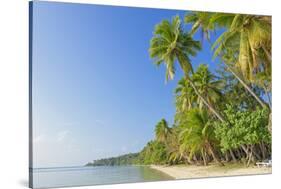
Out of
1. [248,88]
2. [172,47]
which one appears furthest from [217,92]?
[172,47]

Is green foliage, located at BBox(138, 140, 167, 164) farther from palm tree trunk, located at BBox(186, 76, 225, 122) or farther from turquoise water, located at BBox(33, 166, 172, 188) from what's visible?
palm tree trunk, located at BBox(186, 76, 225, 122)

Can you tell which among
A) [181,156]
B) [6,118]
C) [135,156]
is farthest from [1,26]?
[181,156]

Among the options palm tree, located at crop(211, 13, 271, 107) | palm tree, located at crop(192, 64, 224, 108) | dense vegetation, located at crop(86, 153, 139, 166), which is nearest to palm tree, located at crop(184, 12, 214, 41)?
palm tree, located at crop(211, 13, 271, 107)

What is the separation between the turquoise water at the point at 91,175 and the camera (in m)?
9.48

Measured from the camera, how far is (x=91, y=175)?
32.5 ft

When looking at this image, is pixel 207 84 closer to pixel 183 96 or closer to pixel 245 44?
pixel 183 96

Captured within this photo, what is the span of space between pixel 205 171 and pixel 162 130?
1.22 m

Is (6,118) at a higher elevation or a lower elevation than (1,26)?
lower

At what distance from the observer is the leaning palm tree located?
10.5 metres

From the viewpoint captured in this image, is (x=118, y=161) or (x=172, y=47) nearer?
(x=118, y=161)

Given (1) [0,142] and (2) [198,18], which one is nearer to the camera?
(1) [0,142]

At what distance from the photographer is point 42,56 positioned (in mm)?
9422

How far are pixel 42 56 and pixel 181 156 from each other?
349 cm

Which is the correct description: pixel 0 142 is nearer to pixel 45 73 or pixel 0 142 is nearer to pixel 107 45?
pixel 45 73
